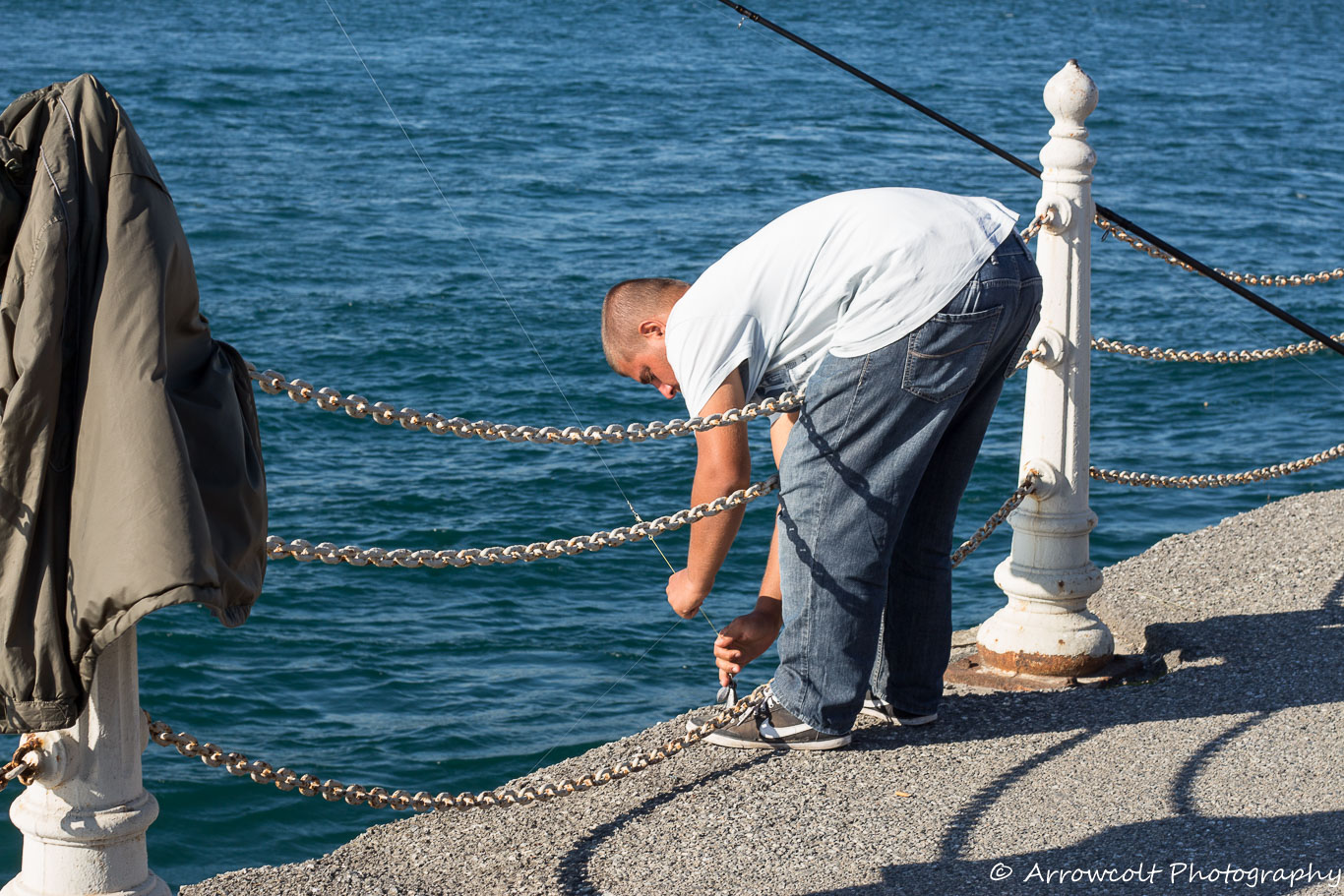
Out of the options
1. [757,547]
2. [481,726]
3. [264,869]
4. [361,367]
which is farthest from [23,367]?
[361,367]

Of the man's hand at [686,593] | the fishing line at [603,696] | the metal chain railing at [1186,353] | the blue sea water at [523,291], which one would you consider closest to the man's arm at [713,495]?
the man's hand at [686,593]

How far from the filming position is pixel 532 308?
1374 centimetres

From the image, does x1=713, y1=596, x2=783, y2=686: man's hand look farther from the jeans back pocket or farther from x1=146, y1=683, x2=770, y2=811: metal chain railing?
the jeans back pocket

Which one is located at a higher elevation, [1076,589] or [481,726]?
[1076,589]

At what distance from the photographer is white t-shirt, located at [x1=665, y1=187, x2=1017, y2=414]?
3.49m

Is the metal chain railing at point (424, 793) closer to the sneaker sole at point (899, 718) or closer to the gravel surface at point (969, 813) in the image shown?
the gravel surface at point (969, 813)

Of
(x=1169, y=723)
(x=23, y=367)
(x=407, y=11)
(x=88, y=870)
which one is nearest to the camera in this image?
(x=23, y=367)

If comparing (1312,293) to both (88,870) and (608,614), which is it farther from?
(88,870)

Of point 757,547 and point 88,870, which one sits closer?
point 88,870

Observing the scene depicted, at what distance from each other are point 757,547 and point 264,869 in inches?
248

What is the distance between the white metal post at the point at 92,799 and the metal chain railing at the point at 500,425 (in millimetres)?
648

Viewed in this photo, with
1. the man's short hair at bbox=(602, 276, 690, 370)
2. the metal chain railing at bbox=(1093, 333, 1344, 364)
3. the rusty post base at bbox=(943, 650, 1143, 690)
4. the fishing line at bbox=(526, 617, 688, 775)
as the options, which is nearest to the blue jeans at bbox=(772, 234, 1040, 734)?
the man's short hair at bbox=(602, 276, 690, 370)

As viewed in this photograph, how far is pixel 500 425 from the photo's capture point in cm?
350

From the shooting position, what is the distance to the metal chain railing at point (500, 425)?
301cm
